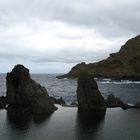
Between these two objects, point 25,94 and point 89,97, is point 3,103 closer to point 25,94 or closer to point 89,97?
point 25,94

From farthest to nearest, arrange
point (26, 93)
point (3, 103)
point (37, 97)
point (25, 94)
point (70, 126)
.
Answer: point (3, 103), point (25, 94), point (26, 93), point (37, 97), point (70, 126)

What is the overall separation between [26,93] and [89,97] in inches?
528

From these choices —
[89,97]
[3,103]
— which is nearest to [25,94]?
[3,103]

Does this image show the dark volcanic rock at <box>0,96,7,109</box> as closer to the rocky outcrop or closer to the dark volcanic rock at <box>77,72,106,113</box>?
the dark volcanic rock at <box>77,72,106,113</box>

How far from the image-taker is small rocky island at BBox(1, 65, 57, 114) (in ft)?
252

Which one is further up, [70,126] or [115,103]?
[115,103]

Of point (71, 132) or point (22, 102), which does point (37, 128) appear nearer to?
point (71, 132)

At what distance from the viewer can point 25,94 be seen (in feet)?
275

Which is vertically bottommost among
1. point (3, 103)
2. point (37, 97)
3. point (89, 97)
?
point (3, 103)

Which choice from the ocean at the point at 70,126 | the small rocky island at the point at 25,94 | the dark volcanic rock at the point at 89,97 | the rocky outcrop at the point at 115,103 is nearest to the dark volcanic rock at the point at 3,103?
the small rocky island at the point at 25,94

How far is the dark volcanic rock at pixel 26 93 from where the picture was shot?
7694 cm

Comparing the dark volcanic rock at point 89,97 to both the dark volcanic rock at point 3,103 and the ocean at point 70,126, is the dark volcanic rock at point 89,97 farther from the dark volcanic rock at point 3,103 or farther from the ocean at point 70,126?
the dark volcanic rock at point 3,103

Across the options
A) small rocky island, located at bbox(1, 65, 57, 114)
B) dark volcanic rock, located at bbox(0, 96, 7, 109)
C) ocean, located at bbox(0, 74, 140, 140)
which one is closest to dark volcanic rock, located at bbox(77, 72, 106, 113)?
ocean, located at bbox(0, 74, 140, 140)

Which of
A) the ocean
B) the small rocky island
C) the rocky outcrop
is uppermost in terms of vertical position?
the small rocky island
